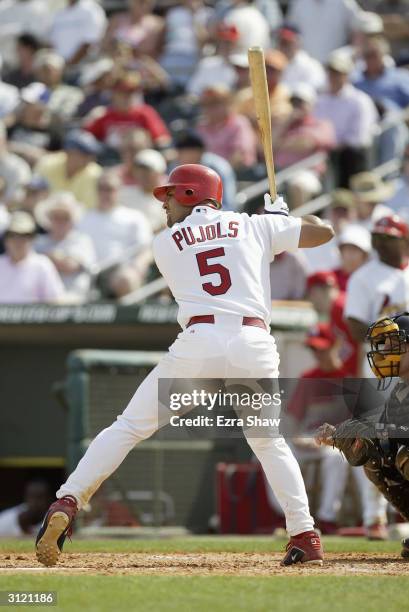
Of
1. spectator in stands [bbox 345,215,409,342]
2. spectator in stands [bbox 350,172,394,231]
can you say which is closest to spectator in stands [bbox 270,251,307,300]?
spectator in stands [bbox 350,172,394,231]

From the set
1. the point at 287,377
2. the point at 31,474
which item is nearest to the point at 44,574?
the point at 287,377

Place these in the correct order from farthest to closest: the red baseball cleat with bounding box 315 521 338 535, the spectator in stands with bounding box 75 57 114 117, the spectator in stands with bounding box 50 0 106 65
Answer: the spectator in stands with bounding box 50 0 106 65, the spectator in stands with bounding box 75 57 114 117, the red baseball cleat with bounding box 315 521 338 535

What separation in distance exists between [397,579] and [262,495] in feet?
15.3

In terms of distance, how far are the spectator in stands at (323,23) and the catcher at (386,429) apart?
9680mm

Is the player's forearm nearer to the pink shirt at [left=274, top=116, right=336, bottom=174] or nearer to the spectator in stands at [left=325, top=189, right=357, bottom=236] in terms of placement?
the spectator in stands at [left=325, top=189, right=357, bottom=236]

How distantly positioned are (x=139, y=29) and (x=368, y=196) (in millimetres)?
5196

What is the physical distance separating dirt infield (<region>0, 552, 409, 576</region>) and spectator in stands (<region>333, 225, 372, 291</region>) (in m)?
3.95

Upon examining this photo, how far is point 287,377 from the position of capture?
36.3 ft

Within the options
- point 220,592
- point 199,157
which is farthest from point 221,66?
point 220,592

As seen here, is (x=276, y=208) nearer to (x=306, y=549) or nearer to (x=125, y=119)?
(x=306, y=549)

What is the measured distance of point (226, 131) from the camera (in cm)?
1415

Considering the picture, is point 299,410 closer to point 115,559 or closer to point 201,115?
point 115,559

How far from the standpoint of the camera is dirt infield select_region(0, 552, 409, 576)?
6.35 metres

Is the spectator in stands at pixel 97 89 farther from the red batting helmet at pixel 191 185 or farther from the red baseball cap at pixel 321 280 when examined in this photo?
the red batting helmet at pixel 191 185
